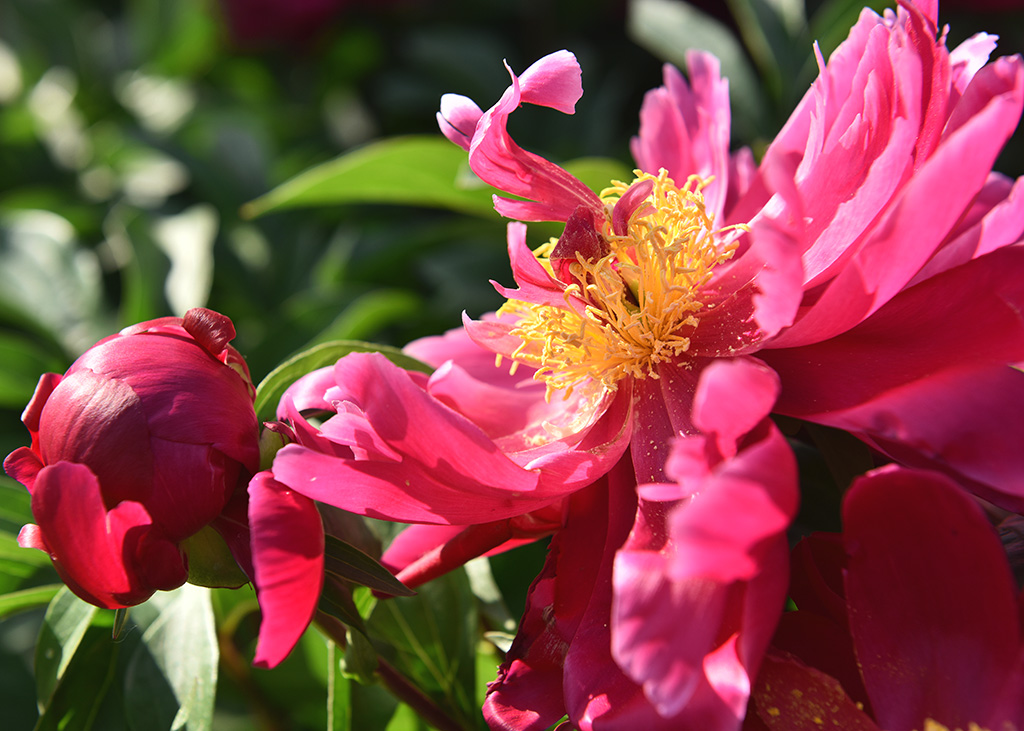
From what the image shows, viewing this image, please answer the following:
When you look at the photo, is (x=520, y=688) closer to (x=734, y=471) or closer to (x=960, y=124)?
(x=734, y=471)

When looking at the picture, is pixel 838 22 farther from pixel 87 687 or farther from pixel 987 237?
pixel 87 687

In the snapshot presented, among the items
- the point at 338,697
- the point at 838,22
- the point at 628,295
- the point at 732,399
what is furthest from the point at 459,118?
the point at 838,22

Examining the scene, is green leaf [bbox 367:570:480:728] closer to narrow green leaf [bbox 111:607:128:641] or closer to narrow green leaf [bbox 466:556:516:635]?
narrow green leaf [bbox 466:556:516:635]

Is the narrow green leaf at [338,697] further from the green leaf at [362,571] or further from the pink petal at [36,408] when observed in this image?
the pink petal at [36,408]

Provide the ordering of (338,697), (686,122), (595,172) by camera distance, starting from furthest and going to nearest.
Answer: (595,172) < (686,122) < (338,697)

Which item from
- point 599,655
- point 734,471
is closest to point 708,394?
point 734,471

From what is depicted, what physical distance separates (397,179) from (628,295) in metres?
0.43

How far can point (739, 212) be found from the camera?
66 centimetres

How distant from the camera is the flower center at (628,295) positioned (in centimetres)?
59

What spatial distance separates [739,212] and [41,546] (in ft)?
1.70

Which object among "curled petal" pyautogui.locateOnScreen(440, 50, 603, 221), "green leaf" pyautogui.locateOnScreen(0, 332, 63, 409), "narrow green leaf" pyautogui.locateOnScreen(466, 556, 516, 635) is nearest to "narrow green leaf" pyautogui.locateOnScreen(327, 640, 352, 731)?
"narrow green leaf" pyautogui.locateOnScreen(466, 556, 516, 635)

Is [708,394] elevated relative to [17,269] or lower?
elevated

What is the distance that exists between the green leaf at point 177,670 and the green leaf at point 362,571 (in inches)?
5.6

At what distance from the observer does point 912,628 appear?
44 cm
